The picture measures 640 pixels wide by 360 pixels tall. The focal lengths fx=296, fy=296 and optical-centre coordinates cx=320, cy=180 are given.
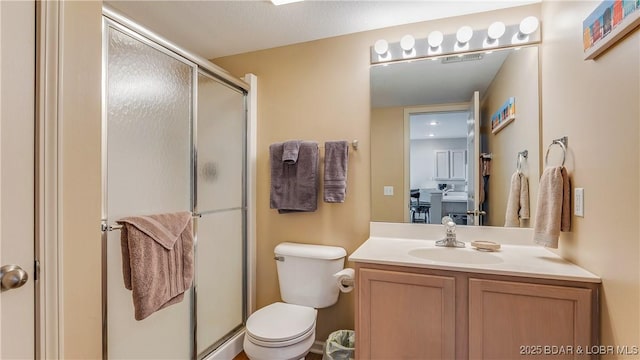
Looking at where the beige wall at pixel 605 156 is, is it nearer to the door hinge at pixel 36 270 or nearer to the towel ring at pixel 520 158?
the towel ring at pixel 520 158

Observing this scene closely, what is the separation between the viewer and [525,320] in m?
1.19

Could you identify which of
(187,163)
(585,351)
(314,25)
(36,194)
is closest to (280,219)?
(187,163)

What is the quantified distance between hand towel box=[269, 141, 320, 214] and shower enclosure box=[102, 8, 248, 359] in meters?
0.28

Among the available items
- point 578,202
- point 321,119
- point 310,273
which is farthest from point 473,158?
point 310,273

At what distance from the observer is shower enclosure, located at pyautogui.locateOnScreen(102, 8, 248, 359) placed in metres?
1.26

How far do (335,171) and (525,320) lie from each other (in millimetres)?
1220

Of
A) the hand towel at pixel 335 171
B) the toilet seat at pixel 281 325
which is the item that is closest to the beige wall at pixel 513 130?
the hand towel at pixel 335 171

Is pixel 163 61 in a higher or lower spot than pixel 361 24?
lower

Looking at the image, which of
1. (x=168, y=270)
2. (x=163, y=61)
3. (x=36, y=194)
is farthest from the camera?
(x=163, y=61)

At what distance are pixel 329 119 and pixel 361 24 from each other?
63 cm

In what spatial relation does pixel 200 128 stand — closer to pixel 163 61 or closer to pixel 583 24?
pixel 163 61

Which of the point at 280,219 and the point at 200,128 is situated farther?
the point at 280,219

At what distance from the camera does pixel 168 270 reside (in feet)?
4.49

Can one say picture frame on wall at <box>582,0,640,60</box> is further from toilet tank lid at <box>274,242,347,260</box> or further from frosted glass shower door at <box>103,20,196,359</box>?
frosted glass shower door at <box>103,20,196,359</box>
